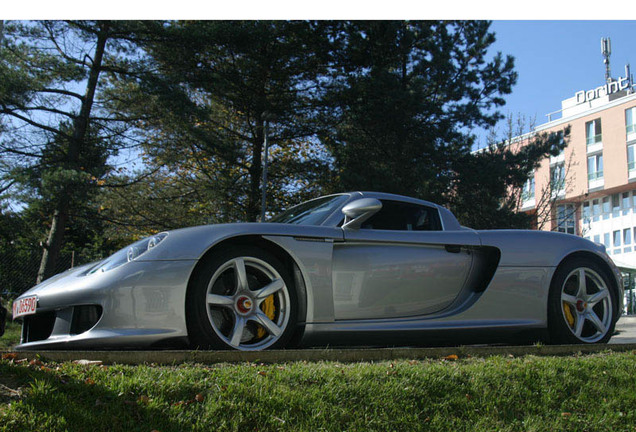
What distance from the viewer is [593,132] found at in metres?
53.4

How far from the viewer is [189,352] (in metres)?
3.67

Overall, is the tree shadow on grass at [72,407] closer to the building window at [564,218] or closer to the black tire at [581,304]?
the black tire at [581,304]

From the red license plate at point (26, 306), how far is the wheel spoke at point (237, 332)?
1384 millimetres

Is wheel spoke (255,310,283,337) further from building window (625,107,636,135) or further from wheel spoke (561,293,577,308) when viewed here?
building window (625,107,636,135)

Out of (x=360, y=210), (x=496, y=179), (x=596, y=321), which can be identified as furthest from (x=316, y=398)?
(x=496, y=179)

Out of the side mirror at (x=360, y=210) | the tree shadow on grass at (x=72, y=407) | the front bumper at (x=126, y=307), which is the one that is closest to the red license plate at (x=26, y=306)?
the front bumper at (x=126, y=307)

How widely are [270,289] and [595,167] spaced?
179ft

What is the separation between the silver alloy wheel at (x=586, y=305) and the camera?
534 centimetres

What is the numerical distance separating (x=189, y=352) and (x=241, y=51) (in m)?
17.4

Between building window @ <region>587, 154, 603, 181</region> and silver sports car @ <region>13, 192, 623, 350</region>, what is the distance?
51.7 metres

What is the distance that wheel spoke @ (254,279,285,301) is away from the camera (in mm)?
4293

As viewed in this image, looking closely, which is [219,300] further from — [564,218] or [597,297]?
[564,218]

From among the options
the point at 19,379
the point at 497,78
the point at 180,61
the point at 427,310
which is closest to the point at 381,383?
the point at 427,310

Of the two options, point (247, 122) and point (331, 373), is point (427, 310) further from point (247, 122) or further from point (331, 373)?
point (247, 122)
